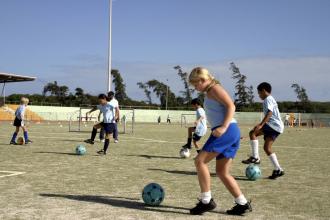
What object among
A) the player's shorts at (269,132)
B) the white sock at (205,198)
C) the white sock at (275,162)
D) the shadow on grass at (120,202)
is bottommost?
the shadow on grass at (120,202)

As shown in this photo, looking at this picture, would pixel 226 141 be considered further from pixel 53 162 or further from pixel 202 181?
pixel 53 162

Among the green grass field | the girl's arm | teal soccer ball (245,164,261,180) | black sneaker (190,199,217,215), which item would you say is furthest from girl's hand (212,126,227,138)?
teal soccer ball (245,164,261,180)

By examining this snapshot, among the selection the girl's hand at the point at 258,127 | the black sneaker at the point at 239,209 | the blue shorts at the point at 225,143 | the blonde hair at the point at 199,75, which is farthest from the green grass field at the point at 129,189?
the blonde hair at the point at 199,75

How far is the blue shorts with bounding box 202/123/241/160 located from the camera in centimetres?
561

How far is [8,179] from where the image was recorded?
8102 mm

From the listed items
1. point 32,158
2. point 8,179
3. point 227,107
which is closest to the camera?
point 227,107

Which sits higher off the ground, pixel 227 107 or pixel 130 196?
pixel 227 107

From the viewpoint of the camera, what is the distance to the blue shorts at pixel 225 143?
5613mm

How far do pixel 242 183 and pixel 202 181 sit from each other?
273 cm

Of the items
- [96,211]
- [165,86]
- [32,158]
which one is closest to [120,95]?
[165,86]

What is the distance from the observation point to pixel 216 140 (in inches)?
221

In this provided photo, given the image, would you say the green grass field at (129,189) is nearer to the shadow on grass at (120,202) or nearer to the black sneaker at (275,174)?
the shadow on grass at (120,202)

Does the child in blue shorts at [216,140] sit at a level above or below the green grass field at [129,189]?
above

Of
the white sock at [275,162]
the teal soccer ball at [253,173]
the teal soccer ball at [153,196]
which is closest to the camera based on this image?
the teal soccer ball at [153,196]
